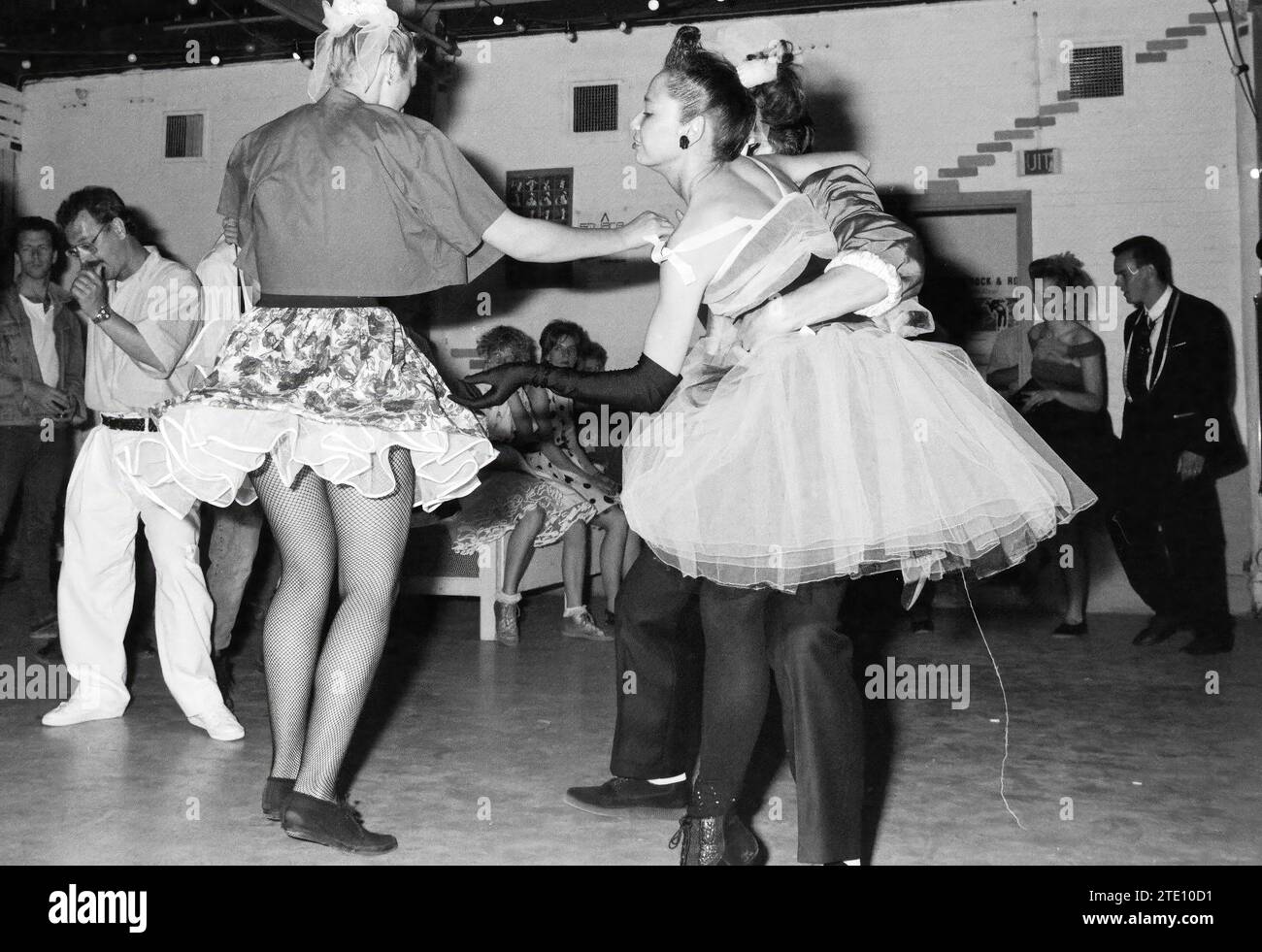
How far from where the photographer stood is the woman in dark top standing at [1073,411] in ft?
17.0

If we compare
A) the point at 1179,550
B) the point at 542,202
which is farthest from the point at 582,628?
the point at 542,202

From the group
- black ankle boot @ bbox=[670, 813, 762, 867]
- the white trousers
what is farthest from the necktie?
the white trousers

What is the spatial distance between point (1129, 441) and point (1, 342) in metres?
4.76

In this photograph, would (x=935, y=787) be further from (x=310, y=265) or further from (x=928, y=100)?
(x=928, y=100)

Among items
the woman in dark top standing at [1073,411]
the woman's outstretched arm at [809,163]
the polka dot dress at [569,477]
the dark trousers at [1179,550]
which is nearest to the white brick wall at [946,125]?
the dark trousers at [1179,550]

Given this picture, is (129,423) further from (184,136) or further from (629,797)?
(184,136)

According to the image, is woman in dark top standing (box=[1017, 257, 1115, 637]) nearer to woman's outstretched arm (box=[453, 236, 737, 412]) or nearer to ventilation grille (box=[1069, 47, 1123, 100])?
ventilation grille (box=[1069, 47, 1123, 100])

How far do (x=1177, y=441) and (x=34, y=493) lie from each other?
15.6 feet

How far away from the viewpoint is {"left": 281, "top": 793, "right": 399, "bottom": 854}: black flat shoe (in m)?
2.14

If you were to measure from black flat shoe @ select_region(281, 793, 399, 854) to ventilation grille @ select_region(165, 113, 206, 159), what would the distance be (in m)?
6.04

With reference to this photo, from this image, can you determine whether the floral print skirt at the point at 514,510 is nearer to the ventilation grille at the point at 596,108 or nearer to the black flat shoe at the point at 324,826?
the ventilation grille at the point at 596,108

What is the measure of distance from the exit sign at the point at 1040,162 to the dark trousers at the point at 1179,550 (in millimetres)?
1843

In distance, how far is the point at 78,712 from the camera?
3.31 metres

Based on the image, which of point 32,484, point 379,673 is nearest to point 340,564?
point 379,673
